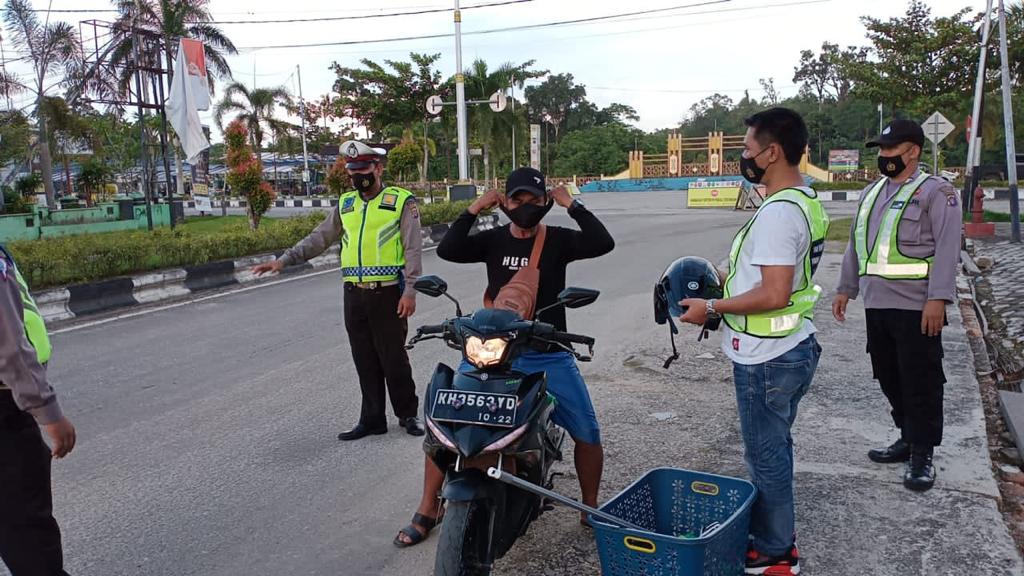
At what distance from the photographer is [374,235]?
4949mm

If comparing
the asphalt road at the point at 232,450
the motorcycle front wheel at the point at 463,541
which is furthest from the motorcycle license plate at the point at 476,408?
the asphalt road at the point at 232,450

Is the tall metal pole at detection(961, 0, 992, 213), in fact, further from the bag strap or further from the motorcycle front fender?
the motorcycle front fender

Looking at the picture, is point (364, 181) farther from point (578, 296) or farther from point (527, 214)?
point (578, 296)

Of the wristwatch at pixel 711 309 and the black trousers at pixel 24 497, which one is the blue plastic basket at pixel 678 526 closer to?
the wristwatch at pixel 711 309

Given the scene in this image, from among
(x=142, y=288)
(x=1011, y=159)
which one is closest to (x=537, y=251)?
(x=142, y=288)

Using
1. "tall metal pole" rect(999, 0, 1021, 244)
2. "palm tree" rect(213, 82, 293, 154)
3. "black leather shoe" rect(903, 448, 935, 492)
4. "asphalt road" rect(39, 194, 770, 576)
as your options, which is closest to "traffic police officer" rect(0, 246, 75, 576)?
"asphalt road" rect(39, 194, 770, 576)

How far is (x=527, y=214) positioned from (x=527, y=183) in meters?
0.14

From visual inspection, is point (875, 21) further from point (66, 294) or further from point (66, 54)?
point (66, 54)

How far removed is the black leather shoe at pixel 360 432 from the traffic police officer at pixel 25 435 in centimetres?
Answer: 232

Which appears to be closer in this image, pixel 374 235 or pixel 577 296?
pixel 577 296

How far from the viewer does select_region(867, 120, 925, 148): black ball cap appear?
4.20m

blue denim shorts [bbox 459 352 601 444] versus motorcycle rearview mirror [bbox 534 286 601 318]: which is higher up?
motorcycle rearview mirror [bbox 534 286 601 318]

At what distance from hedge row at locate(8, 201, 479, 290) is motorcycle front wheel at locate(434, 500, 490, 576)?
28.7ft

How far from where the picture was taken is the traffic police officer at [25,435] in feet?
8.20
